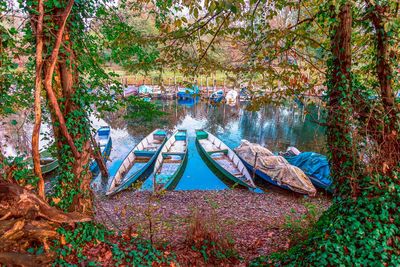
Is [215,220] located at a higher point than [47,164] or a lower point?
higher

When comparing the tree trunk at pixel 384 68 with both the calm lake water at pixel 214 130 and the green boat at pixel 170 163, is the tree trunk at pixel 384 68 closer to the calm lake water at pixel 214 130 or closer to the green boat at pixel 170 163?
the green boat at pixel 170 163

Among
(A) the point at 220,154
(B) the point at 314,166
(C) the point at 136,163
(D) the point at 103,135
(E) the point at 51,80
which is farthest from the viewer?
(D) the point at 103,135

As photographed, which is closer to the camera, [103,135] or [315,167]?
[315,167]

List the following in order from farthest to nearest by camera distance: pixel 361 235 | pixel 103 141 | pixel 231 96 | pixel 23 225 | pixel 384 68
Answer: pixel 231 96 < pixel 103 141 < pixel 384 68 < pixel 361 235 < pixel 23 225

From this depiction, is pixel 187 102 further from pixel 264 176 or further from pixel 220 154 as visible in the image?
pixel 264 176

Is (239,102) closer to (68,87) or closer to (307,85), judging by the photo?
(307,85)

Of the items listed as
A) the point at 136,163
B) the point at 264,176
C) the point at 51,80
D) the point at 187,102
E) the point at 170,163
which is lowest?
the point at 264,176

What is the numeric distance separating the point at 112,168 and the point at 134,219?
7522mm

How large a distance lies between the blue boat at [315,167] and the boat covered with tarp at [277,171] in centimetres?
70

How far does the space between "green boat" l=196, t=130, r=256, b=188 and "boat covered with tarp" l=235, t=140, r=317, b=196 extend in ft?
1.96

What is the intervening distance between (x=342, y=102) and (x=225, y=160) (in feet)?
37.0

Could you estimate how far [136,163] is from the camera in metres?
15.6

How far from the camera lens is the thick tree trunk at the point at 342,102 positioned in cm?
493

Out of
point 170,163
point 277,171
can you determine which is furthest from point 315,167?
point 170,163
